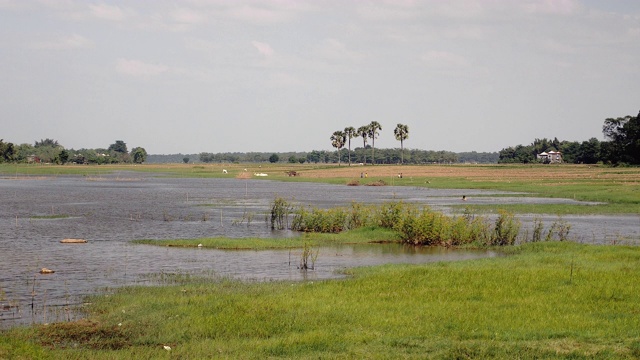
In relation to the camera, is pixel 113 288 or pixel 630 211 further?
pixel 630 211

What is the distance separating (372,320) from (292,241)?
21411 mm

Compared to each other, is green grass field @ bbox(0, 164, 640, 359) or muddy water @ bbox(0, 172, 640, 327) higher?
green grass field @ bbox(0, 164, 640, 359)

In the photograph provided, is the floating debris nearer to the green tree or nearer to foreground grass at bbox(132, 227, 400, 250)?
foreground grass at bbox(132, 227, 400, 250)

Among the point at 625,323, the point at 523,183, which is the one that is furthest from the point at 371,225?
the point at 523,183

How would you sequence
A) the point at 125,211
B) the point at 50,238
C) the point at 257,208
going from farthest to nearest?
the point at 257,208 < the point at 125,211 < the point at 50,238

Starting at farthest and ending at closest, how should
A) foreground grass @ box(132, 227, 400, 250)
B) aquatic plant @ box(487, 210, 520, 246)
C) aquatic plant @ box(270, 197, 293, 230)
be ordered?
aquatic plant @ box(270, 197, 293, 230) < aquatic plant @ box(487, 210, 520, 246) < foreground grass @ box(132, 227, 400, 250)

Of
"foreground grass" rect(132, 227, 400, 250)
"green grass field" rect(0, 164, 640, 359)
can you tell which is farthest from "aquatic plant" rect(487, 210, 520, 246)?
"green grass field" rect(0, 164, 640, 359)

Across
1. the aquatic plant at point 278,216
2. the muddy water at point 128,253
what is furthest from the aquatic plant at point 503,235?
the aquatic plant at point 278,216

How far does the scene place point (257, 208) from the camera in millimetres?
66750

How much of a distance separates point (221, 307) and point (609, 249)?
819 inches

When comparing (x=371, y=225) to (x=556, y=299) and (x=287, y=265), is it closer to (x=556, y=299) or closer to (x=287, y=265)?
(x=287, y=265)

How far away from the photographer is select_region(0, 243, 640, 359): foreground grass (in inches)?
630

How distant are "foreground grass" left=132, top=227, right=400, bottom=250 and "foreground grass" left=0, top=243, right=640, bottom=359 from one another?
11520 millimetres

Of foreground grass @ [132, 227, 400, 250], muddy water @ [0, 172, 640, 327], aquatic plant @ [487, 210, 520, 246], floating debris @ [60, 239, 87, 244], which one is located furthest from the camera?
floating debris @ [60, 239, 87, 244]
